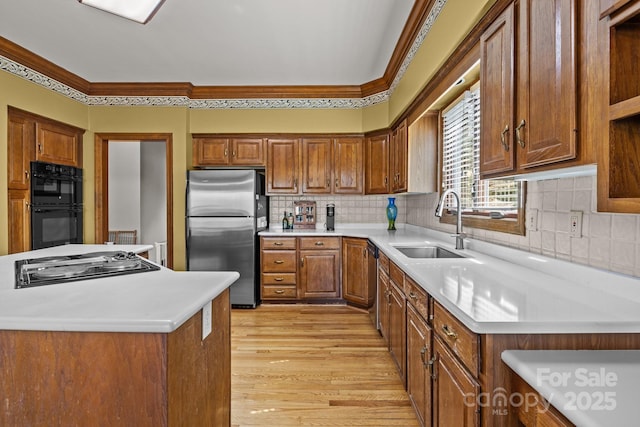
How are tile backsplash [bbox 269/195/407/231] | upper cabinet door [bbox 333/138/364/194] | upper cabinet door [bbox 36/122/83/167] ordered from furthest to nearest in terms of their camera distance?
1. tile backsplash [bbox 269/195/407/231]
2. upper cabinet door [bbox 333/138/364/194]
3. upper cabinet door [bbox 36/122/83/167]

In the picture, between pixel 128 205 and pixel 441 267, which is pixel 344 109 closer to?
pixel 441 267

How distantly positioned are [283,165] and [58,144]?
8.31 ft

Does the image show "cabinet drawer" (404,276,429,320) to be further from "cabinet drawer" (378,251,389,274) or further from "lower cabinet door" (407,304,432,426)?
"cabinet drawer" (378,251,389,274)

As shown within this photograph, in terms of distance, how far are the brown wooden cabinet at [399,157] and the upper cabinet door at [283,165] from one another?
120 cm

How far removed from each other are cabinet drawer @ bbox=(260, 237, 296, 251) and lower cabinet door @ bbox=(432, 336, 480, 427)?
2766 millimetres

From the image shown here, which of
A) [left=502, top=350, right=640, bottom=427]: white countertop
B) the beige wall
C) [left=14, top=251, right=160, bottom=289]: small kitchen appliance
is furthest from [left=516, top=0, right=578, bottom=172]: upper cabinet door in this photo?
the beige wall


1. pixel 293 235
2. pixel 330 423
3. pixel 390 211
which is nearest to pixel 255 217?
pixel 293 235

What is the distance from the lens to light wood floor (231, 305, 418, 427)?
2.04 metres

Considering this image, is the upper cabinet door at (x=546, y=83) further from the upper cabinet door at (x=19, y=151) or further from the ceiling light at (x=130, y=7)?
the upper cabinet door at (x=19, y=151)

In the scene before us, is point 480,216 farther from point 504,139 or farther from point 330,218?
point 330,218

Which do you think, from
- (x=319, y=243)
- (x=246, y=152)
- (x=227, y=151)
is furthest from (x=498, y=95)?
(x=227, y=151)

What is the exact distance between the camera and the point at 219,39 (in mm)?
3105

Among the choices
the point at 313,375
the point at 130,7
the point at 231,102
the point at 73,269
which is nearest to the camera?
the point at 73,269

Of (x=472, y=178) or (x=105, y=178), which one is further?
(x=105, y=178)
